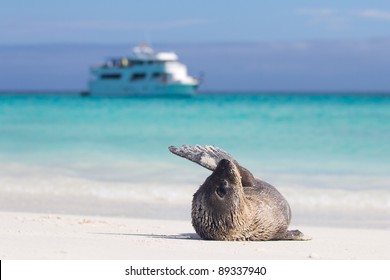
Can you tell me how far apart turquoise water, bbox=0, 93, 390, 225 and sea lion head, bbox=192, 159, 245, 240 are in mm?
5439

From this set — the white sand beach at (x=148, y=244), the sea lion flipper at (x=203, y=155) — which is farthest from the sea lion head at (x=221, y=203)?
the sea lion flipper at (x=203, y=155)

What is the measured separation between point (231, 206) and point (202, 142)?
1937 centimetres

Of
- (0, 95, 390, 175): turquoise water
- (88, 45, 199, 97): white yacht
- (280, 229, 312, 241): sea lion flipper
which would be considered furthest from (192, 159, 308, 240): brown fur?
(88, 45, 199, 97): white yacht

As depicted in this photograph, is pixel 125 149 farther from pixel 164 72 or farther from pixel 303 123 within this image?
pixel 164 72

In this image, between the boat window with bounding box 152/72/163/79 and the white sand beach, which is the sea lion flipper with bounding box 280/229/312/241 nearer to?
the white sand beach

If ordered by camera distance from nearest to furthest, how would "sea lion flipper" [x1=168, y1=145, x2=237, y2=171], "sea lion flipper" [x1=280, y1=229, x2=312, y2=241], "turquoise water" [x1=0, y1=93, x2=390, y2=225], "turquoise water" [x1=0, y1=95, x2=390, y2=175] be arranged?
1. "sea lion flipper" [x1=168, y1=145, x2=237, y2=171]
2. "sea lion flipper" [x1=280, y1=229, x2=312, y2=241]
3. "turquoise water" [x1=0, y1=93, x2=390, y2=225]
4. "turquoise water" [x1=0, y1=95, x2=390, y2=175]

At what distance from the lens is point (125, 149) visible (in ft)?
72.9

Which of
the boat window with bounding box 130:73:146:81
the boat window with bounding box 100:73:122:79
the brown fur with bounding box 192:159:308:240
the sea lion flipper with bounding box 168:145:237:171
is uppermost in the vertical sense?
the sea lion flipper with bounding box 168:145:237:171

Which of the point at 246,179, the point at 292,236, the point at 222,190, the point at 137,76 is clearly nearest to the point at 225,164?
the point at 222,190

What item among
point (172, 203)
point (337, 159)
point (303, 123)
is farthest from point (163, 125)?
point (172, 203)

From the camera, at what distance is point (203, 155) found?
7363 mm

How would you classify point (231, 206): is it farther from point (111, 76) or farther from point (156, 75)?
point (111, 76)

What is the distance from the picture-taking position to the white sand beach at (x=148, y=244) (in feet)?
20.5

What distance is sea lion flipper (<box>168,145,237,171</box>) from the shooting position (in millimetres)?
7312
